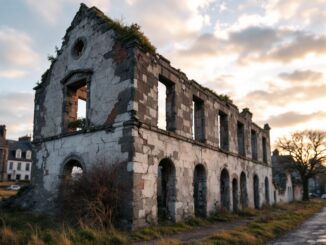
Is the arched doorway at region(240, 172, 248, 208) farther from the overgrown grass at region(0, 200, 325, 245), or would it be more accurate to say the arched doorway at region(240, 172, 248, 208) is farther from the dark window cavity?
the overgrown grass at region(0, 200, 325, 245)

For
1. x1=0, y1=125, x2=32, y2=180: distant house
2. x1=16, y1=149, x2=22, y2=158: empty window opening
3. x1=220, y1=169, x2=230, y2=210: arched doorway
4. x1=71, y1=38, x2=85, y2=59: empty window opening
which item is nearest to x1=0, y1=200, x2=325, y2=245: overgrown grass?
x1=220, y1=169, x2=230, y2=210: arched doorway

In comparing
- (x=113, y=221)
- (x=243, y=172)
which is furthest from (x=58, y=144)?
(x=243, y=172)

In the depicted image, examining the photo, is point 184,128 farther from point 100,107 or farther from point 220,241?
point 220,241

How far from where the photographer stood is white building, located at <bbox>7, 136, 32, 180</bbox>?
169 ft

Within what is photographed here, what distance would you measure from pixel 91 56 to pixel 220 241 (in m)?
7.69

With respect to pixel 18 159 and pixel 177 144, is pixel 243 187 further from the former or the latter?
pixel 18 159

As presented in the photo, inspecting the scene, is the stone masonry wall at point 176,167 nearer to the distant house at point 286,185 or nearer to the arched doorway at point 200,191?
the arched doorway at point 200,191

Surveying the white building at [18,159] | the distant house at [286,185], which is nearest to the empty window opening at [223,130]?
the distant house at [286,185]

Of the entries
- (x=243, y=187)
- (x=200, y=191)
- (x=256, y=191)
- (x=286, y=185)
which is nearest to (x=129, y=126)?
(x=200, y=191)

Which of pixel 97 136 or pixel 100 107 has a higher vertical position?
pixel 100 107

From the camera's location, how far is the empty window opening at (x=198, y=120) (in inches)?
554

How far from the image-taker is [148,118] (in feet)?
34.8

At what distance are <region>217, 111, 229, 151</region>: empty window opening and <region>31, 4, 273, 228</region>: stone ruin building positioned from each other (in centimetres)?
59

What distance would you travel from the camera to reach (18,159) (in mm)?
52125
